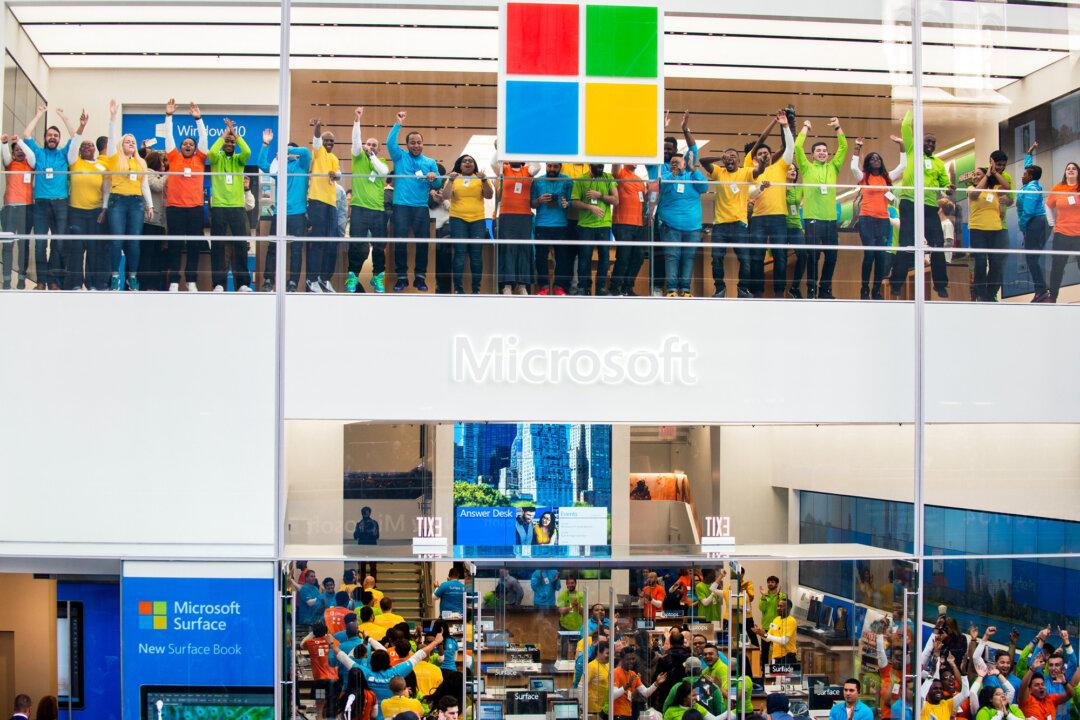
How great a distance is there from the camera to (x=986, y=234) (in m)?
10.2

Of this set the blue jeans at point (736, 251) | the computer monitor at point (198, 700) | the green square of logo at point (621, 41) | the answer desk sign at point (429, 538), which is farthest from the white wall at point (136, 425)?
the blue jeans at point (736, 251)

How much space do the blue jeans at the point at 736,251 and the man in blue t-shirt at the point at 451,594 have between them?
3153 millimetres

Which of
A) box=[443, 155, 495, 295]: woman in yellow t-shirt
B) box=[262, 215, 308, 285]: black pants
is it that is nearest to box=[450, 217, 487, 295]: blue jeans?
box=[443, 155, 495, 295]: woman in yellow t-shirt

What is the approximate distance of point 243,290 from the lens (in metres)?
9.55

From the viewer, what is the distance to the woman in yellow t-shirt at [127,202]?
9594 mm

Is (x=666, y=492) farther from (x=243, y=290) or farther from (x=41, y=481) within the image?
(x=41, y=481)

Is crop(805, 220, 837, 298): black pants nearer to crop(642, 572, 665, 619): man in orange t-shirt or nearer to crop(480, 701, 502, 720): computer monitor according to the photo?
crop(642, 572, 665, 619): man in orange t-shirt

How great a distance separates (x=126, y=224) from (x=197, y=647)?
340 cm

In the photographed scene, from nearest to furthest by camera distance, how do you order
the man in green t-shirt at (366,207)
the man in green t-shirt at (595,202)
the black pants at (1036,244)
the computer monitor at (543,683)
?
the computer monitor at (543,683) → the man in green t-shirt at (366,207) → the man in green t-shirt at (595,202) → the black pants at (1036,244)

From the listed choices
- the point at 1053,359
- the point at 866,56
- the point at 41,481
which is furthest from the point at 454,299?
the point at 1053,359

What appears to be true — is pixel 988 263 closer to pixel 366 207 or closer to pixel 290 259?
pixel 366 207

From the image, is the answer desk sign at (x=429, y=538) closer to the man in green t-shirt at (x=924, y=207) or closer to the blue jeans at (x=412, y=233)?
the blue jeans at (x=412, y=233)

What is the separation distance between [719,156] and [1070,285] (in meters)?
3.16

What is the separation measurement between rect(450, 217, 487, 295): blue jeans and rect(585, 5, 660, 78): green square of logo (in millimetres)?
1595
